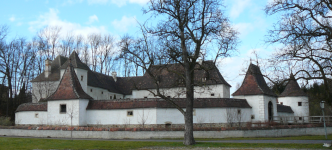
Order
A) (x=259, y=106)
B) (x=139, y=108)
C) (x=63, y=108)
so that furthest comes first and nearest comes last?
(x=259, y=106) < (x=63, y=108) < (x=139, y=108)

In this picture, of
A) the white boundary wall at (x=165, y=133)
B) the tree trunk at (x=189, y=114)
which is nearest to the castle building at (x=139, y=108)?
the white boundary wall at (x=165, y=133)

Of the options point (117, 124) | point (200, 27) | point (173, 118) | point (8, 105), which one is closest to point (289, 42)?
point (200, 27)

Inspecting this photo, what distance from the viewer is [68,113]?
101 ft

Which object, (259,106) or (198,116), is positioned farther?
(259,106)

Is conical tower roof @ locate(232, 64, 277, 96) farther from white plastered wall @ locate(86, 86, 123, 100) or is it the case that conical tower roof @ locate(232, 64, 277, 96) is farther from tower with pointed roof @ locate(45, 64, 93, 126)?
white plastered wall @ locate(86, 86, 123, 100)

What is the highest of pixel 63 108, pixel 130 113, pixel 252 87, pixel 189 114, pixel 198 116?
pixel 252 87

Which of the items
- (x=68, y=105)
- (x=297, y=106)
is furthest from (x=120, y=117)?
(x=297, y=106)

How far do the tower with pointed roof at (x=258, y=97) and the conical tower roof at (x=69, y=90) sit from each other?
51.2ft

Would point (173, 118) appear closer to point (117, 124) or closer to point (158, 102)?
point (158, 102)

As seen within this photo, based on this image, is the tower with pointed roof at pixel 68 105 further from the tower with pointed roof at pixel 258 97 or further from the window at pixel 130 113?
the tower with pointed roof at pixel 258 97

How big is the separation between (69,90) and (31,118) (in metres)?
5.36

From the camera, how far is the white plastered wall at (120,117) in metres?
30.2

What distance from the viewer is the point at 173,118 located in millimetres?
30266

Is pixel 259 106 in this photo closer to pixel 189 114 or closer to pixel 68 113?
pixel 189 114
